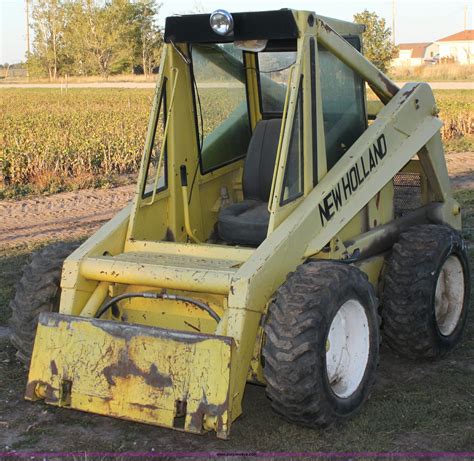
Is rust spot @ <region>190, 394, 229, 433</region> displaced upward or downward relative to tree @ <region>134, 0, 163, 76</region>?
downward

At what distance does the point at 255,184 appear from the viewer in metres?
5.98

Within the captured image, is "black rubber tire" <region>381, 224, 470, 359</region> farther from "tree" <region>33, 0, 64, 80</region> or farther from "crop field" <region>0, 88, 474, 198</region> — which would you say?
"tree" <region>33, 0, 64, 80</region>

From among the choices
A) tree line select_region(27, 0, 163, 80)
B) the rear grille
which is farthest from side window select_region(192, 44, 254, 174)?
tree line select_region(27, 0, 163, 80)

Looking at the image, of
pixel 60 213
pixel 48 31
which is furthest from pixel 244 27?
pixel 48 31

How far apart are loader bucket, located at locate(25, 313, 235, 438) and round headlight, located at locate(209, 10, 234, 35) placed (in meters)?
1.92

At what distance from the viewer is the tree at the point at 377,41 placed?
33.5m

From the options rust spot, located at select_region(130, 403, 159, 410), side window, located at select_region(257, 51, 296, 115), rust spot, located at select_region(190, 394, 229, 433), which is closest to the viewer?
rust spot, located at select_region(190, 394, 229, 433)

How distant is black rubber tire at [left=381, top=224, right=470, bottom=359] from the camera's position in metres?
5.71

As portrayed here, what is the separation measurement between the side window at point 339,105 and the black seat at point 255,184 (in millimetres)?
422

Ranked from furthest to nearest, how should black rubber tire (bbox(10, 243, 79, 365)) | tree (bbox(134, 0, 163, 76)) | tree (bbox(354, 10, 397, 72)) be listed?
tree (bbox(134, 0, 163, 76)), tree (bbox(354, 10, 397, 72)), black rubber tire (bbox(10, 243, 79, 365))

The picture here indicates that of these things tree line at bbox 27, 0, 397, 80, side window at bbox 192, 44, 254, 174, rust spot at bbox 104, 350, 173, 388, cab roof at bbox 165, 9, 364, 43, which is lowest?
rust spot at bbox 104, 350, 173, 388

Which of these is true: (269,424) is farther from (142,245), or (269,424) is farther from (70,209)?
(70,209)

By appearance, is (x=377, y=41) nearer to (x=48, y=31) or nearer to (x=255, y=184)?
(x=255, y=184)

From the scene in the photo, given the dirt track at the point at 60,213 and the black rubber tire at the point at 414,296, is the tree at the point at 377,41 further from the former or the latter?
the black rubber tire at the point at 414,296
